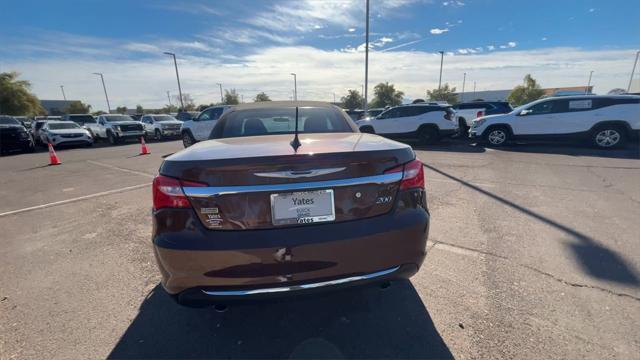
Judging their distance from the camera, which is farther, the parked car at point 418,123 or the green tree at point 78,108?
the green tree at point 78,108

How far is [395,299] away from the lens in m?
2.58

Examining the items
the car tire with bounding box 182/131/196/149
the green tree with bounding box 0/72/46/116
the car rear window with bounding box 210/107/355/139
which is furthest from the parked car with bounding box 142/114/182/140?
the green tree with bounding box 0/72/46/116

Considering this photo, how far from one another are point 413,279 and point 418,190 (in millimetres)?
1172

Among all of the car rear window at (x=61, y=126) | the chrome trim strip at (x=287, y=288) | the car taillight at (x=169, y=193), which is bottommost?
the chrome trim strip at (x=287, y=288)

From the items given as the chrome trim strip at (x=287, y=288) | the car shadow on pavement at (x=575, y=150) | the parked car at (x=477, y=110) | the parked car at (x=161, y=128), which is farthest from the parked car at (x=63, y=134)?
the car shadow on pavement at (x=575, y=150)

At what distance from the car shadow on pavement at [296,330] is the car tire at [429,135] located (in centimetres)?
1083

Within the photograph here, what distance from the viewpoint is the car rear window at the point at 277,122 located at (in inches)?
125

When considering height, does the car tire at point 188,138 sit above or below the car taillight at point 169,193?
below

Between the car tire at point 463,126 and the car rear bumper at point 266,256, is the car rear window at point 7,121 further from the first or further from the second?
the car tire at point 463,126

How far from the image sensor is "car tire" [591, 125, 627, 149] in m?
9.47

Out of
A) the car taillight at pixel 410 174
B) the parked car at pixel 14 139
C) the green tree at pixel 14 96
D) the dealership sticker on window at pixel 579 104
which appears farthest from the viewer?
the green tree at pixel 14 96

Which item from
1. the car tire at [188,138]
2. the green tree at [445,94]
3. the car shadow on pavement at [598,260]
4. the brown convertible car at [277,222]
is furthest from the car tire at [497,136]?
the green tree at [445,94]

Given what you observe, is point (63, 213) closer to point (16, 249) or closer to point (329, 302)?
point (16, 249)

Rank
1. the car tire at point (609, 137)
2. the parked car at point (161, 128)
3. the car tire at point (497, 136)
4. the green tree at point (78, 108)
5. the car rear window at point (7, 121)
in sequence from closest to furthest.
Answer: the car tire at point (609, 137) → the car tire at point (497, 136) → the car rear window at point (7, 121) → the parked car at point (161, 128) → the green tree at point (78, 108)
